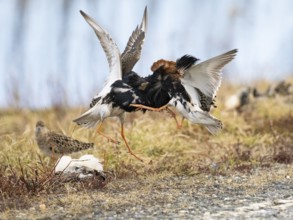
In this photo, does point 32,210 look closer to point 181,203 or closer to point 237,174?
point 181,203

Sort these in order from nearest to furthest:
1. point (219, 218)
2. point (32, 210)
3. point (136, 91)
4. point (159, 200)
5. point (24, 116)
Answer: point (219, 218) < point (32, 210) < point (159, 200) < point (136, 91) < point (24, 116)

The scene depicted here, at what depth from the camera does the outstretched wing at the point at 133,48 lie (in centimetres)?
704

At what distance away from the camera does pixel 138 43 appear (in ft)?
24.6

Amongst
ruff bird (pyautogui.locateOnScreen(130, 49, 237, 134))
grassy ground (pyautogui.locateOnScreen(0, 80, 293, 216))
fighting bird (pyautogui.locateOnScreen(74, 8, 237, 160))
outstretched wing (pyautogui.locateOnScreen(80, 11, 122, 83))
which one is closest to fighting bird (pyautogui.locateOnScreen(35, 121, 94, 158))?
grassy ground (pyautogui.locateOnScreen(0, 80, 293, 216))

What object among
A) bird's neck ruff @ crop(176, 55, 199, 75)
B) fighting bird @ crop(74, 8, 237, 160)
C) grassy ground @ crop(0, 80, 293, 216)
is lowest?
grassy ground @ crop(0, 80, 293, 216)

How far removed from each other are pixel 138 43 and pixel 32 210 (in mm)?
2731

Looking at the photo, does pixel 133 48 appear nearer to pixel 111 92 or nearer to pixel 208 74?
pixel 111 92

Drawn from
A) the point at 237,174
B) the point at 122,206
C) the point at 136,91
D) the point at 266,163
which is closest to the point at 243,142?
the point at 266,163

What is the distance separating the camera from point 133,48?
7.43m

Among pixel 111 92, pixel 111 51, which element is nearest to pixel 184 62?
pixel 111 92

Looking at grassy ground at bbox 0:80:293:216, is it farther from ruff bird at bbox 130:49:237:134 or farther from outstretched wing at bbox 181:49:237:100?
outstretched wing at bbox 181:49:237:100

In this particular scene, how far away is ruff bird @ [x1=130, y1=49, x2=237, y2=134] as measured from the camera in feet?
20.0

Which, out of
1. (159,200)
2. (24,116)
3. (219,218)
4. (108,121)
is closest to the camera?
(219,218)

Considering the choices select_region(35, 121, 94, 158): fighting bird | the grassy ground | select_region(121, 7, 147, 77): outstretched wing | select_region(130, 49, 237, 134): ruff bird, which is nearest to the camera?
the grassy ground
